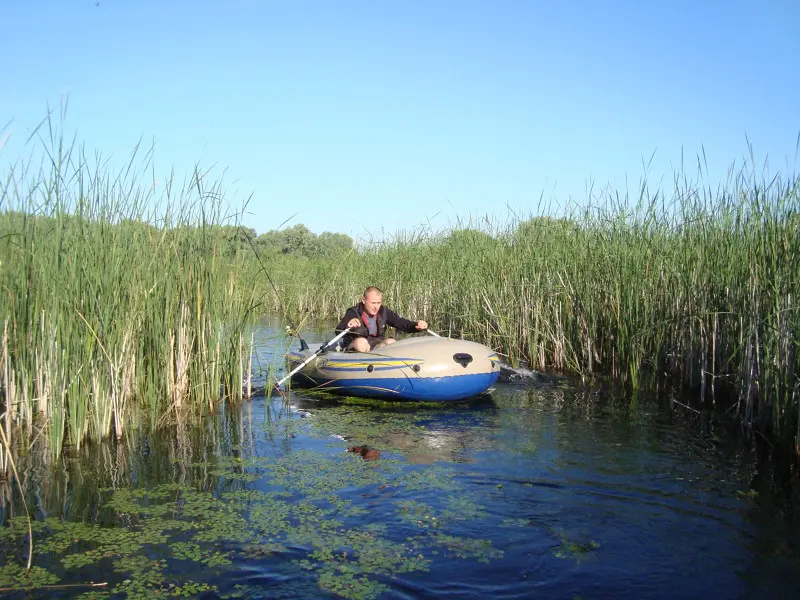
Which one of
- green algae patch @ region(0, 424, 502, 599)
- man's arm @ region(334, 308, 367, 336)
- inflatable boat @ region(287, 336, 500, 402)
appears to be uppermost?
man's arm @ region(334, 308, 367, 336)

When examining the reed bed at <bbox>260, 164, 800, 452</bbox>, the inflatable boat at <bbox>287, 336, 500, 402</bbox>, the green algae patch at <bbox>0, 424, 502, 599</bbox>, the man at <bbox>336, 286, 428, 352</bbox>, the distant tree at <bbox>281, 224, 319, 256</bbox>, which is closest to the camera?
the green algae patch at <bbox>0, 424, 502, 599</bbox>

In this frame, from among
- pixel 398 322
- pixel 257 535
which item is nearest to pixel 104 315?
pixel 257 535

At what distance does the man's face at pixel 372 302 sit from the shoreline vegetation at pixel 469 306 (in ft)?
4.19

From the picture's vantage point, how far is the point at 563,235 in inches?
364

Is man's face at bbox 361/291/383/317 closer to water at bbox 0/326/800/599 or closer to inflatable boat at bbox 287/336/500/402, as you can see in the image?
inflatable boat at bbox 287/336/500/402

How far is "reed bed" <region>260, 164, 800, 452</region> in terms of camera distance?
5137 mm

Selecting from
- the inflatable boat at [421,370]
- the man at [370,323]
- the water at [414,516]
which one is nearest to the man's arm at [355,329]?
the man at [370,323]

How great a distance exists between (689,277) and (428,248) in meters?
5.82

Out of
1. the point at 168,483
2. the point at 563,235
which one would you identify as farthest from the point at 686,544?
the point at 563,235

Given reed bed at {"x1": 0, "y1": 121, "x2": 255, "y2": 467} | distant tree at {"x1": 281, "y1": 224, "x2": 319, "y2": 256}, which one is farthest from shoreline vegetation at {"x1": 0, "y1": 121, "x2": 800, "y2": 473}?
distant tree at {"x1": 281, "y1": 224, "x2": 319, "y2": 256}

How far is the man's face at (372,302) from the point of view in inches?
324

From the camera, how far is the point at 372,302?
8.24m

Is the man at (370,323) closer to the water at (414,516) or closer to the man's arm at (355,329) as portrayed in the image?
the man's arm at (355,329)

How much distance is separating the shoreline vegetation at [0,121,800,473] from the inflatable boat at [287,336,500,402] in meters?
0.82
